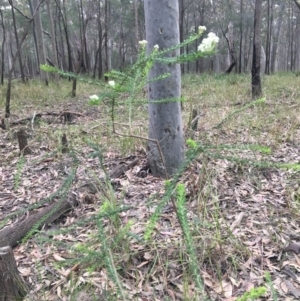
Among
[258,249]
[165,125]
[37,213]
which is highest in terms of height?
[165,125]

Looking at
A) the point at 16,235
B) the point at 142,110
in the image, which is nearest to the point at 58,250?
the point at 16,235

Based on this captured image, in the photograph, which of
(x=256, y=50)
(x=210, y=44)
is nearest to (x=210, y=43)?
(x=210, y=44)

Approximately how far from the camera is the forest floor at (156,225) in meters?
1.82

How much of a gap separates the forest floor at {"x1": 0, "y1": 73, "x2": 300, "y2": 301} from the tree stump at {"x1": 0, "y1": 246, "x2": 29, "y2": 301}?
169mm

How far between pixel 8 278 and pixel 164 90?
5.87ft

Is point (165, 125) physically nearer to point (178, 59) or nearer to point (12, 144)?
point (178, 59)

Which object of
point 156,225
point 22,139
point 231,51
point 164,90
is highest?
point 231,51

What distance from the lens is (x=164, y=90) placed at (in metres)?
2.79

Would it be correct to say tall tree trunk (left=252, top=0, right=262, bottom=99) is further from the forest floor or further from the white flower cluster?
the white flower cluster

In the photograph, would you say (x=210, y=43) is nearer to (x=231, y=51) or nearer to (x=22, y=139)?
(x=22, y=139)

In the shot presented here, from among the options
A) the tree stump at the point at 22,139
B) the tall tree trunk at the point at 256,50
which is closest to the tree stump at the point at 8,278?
the tree stump at the point at 22,139

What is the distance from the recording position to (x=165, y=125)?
2871 mm

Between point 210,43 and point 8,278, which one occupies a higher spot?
point 210,43

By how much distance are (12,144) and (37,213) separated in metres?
2.13
